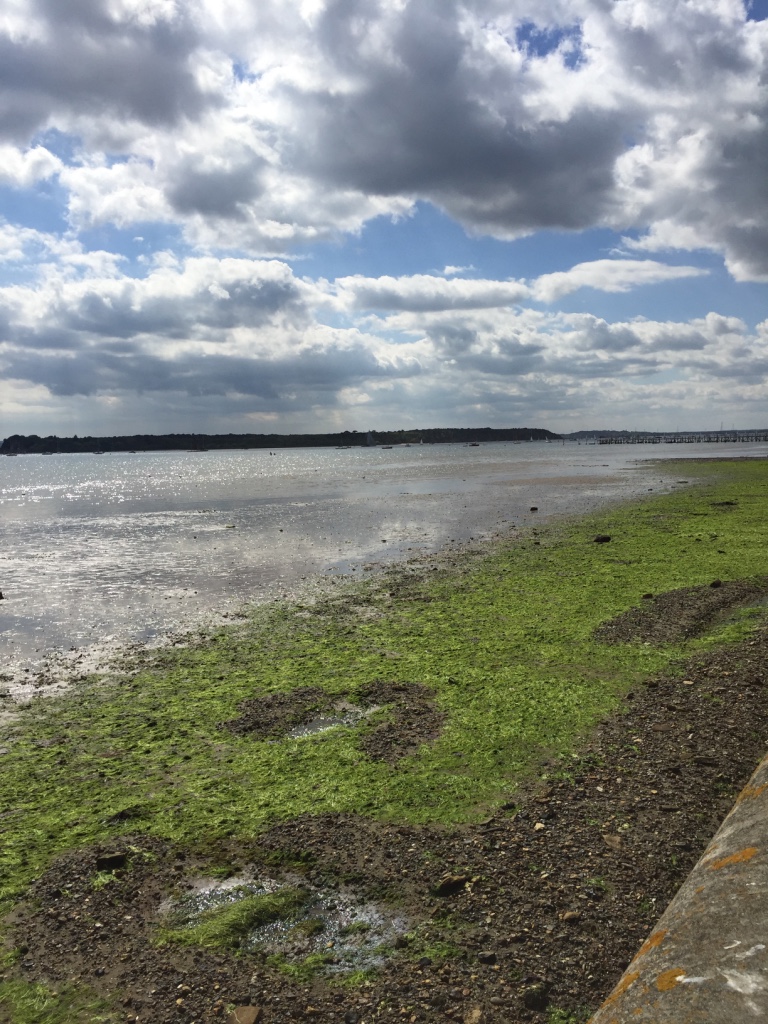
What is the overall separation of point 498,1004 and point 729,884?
5.26 ft

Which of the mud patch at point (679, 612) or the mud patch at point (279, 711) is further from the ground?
the mud patch at point (679, 612)

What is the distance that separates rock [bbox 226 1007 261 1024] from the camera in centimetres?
359

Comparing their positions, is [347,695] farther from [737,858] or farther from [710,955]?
[710,955]

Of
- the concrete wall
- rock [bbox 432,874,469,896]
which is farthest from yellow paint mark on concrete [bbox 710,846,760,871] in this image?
rock [bbox 432,874,469,896]

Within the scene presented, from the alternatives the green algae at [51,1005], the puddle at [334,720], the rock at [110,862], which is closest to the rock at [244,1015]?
the green algae at [51,1005]

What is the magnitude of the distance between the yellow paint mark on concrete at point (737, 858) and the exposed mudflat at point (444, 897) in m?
1.21

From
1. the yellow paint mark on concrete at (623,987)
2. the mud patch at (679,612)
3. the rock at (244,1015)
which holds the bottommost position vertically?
the rock at (244,1015)

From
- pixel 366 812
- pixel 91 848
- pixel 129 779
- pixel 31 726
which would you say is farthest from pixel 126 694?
pixel 366 812

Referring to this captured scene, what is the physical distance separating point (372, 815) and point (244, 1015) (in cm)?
219

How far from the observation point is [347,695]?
881 centimetres

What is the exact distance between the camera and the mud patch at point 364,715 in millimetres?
7254

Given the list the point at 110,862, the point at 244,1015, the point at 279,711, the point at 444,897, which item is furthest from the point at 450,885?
the point at 279,711

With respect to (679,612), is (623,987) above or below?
above

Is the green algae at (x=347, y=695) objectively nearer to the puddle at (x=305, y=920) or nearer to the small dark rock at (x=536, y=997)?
the puddle at (x=305, y=920)
